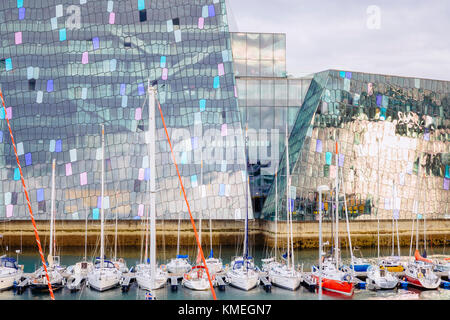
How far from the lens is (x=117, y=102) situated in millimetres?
42938

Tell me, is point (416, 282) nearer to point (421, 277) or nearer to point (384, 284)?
point (421, 277)

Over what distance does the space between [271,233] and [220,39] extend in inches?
569

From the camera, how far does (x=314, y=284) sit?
25.1 m

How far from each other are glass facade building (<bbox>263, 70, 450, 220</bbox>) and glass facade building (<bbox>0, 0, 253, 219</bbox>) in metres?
4.56

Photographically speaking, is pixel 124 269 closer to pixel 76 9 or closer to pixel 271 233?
pixel 271 233

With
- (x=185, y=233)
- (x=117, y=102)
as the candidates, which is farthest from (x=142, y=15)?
(x=185, y=233)

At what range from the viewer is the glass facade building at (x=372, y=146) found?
1640 inches

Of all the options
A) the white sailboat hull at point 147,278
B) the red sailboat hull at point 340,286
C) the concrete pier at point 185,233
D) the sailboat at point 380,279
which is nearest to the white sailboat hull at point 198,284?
the white sailboat hull at point 147,278

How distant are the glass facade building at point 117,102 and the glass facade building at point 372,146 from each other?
14.9ft

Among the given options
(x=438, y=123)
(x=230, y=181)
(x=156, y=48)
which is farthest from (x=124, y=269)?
(x=438, y=123)

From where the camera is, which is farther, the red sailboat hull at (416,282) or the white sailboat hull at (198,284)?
the red sailboat hull at (416,282)

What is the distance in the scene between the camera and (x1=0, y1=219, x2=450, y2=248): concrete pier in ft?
128

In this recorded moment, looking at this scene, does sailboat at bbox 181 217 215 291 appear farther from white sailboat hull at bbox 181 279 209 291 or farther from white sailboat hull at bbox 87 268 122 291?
white sailboat hull at bbox 87 268 122 291

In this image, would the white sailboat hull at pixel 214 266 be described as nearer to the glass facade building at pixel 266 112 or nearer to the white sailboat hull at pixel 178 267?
the white sailboat hull at pixel 178 267
